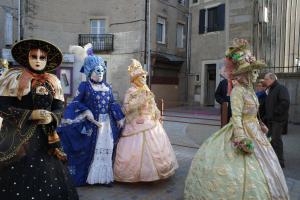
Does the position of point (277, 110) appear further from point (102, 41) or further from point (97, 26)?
point (97, 26)

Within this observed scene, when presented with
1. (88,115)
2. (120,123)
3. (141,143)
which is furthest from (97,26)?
(141,143)

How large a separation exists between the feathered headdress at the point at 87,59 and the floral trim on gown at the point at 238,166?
202 centimetres

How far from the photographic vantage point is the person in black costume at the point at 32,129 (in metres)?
3.02

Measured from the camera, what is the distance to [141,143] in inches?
188

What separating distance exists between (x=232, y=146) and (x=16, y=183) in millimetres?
2124

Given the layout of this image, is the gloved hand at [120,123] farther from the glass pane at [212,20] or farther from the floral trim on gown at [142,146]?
the glass pane at [212,20]

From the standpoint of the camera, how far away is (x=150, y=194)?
A: 4559mm

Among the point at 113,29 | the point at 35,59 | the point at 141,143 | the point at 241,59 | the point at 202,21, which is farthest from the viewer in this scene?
the point at 113,29

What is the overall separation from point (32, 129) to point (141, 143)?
6.28 ft

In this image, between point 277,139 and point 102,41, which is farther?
point 102,41

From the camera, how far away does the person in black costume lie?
3.02 meters

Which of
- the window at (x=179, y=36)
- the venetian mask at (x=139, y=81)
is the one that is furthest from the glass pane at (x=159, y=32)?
the venetian mask at (x=139, y=81)

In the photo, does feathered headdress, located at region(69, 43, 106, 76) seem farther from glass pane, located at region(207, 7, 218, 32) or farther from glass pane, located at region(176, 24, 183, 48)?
glass pane, located at region(176, 24, 183, 48)

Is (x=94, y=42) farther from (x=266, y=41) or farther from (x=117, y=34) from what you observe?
(x=266, y=41)
